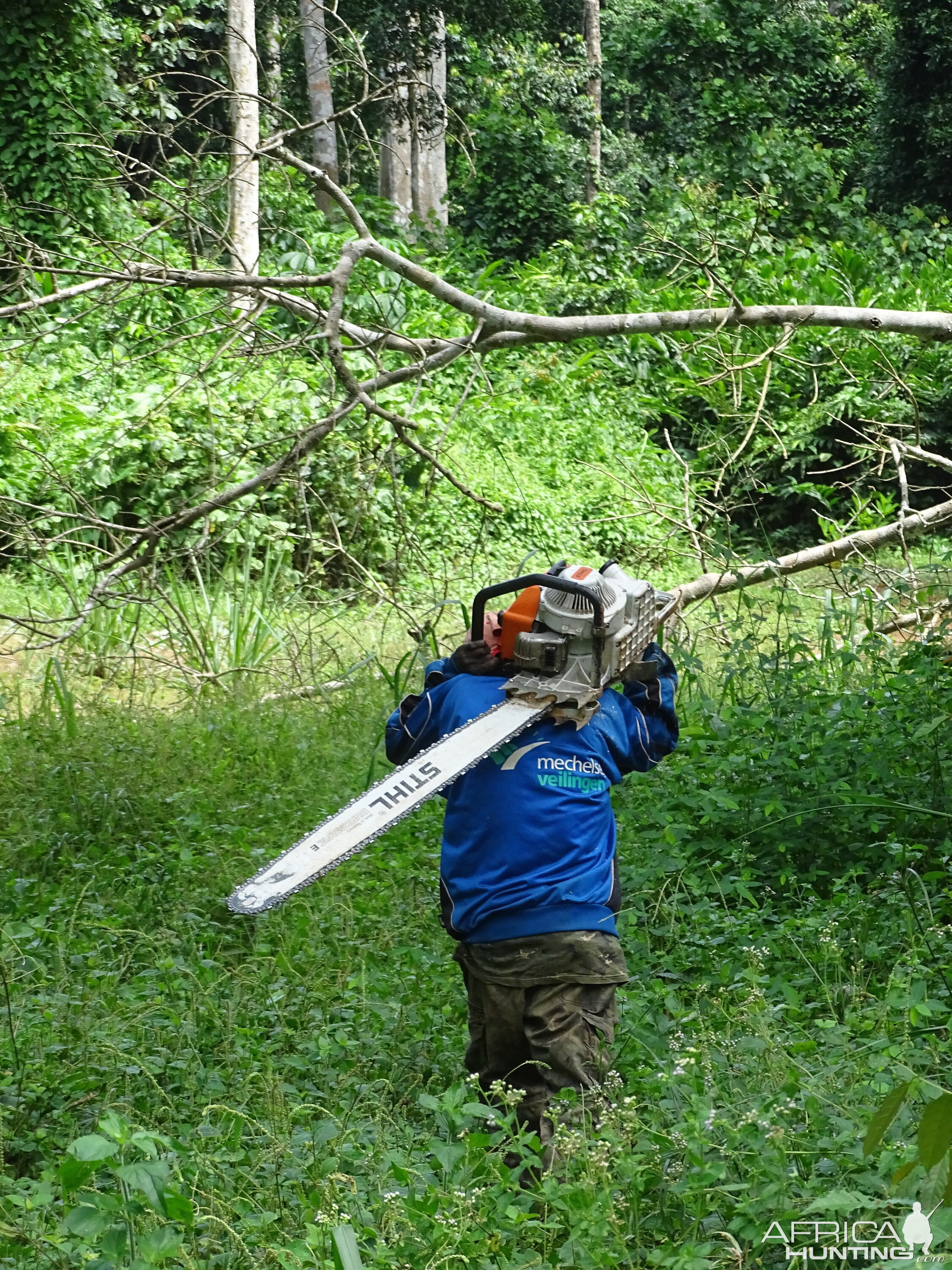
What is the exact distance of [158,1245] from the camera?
6.26ft

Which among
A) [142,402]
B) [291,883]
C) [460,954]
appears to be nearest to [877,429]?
[460,954]

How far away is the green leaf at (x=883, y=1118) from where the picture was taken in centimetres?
134

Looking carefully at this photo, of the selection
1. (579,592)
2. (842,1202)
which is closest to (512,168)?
(579,592)

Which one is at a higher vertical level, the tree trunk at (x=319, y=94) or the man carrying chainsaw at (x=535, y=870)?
the tree trunk at (x=319, y=94)

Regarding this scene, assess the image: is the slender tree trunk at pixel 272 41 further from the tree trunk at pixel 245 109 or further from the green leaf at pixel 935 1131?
the green leaf at pixel 935 1131

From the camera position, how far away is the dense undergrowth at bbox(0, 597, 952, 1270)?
7.08 feet

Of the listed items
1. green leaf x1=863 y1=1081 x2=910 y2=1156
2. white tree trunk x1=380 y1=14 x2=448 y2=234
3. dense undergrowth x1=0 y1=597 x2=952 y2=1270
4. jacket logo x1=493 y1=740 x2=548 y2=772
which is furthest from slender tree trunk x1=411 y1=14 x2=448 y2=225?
green leaf x1=863 y1=1081 x2=910 y2=1156

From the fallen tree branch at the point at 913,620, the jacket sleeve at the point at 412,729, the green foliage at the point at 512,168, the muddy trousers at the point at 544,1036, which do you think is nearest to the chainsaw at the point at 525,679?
the jacket sleeve at the point at 412,729

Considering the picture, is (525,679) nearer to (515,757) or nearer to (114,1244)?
(515,757)

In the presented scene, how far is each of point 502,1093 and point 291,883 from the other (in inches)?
23.1

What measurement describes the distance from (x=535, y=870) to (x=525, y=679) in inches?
16.9

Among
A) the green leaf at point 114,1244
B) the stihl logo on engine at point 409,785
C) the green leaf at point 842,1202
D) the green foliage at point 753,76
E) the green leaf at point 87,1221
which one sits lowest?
the green leaf at point 87,1221

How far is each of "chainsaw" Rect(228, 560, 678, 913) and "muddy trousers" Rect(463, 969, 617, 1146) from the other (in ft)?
1.76

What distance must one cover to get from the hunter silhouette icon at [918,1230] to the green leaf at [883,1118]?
0.50 m
